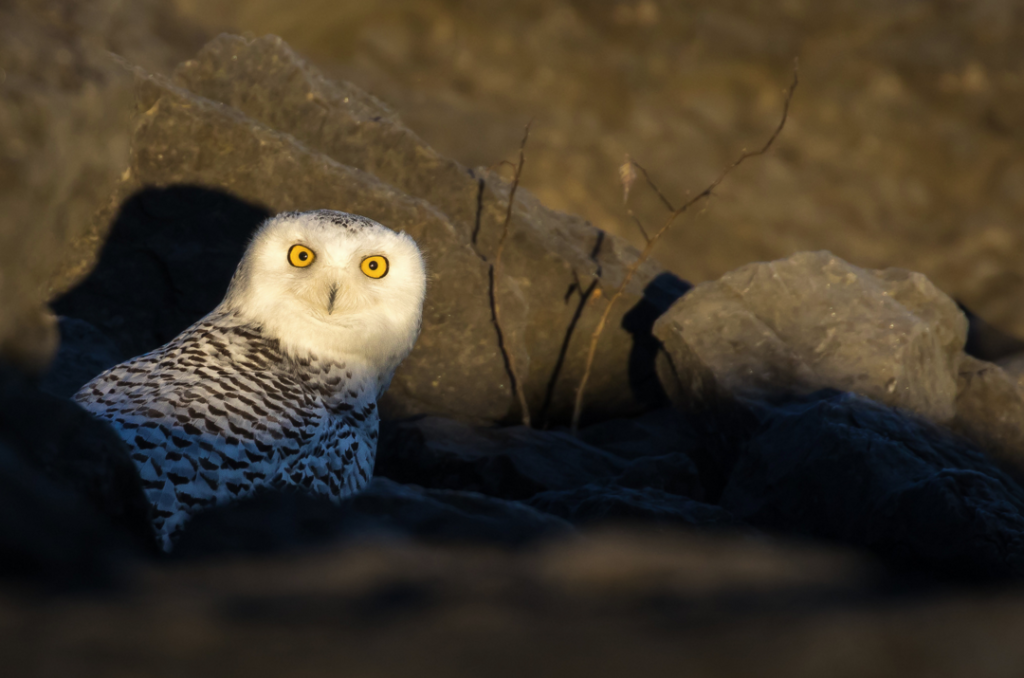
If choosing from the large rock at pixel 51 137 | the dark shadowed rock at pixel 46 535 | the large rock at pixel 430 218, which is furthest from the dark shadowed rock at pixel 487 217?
the dark shadowed rock at pixel 46 535

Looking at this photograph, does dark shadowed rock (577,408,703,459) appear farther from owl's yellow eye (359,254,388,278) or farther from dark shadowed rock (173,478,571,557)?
dark shadowed rock (173,478,571,557)

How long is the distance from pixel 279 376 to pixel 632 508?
4.24 feet

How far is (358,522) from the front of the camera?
177 cm

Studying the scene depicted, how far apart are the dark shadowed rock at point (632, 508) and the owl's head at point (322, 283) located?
974mm

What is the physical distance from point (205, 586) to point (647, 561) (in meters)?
0.48

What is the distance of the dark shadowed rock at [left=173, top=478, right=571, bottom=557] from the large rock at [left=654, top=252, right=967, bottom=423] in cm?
189

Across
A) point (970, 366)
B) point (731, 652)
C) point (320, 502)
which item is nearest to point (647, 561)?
point (731, 652)

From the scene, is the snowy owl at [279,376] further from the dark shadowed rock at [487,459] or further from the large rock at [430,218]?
the large rock at [430,218]

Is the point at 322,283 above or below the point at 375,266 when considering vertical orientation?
below

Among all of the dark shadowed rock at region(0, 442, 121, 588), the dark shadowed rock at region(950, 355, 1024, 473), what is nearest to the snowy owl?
the dark shadowed rock at region(0, 442, 121, 588)

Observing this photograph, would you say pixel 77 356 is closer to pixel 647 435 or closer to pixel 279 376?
pixel 279 376

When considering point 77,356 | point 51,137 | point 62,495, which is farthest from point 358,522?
point 77,356

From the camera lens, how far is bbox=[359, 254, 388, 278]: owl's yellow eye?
3.33m

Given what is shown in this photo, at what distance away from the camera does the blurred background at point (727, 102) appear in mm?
7281
